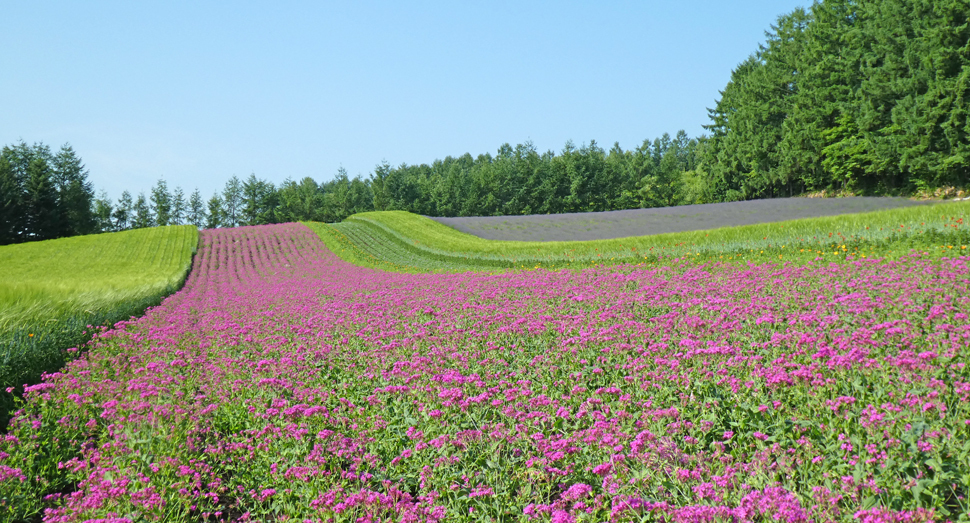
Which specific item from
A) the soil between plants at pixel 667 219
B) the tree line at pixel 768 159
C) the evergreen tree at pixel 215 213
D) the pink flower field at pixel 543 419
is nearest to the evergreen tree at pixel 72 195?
the tree line at pixel 768 159

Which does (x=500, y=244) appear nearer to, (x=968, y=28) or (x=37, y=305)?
(x=37, y=305)

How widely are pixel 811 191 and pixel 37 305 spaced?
68866 mm

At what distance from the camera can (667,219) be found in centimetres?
4291

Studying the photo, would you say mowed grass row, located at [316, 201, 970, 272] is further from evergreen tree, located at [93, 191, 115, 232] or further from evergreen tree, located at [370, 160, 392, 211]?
evergreen tree, located at [93, 191, 115, 232]

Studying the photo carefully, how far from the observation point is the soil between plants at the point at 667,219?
123ft

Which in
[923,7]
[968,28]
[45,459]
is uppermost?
[923,7]

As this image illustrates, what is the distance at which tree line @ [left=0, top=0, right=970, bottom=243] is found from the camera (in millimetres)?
41500

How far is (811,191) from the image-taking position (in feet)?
204

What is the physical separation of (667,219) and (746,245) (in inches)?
952

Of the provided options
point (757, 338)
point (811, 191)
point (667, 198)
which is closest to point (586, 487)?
point (757, 338)

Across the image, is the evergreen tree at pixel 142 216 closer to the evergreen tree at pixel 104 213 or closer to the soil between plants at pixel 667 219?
the evergreen tree at pixel 104 213

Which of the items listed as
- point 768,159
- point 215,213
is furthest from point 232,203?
point 768,159

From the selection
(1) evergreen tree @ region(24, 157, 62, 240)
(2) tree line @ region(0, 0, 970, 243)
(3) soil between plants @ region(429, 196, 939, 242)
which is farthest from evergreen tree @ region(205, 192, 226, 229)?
(3) soil between plants @ region(429, 196, 939, 242)

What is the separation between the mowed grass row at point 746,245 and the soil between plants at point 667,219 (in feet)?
26.8
